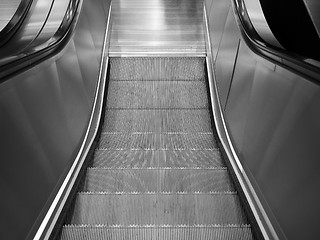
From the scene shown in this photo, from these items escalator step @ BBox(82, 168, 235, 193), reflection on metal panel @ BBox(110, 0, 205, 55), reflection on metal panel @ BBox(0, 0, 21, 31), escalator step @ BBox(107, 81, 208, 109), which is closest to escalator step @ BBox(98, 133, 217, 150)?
escalator step @ BBox(82, 168, 235, 193)

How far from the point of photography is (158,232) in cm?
242

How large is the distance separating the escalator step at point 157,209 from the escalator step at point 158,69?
8.32ft

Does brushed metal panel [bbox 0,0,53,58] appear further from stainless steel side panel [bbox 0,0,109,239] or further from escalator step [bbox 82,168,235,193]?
escalator step [bbox 82,168,235,193]

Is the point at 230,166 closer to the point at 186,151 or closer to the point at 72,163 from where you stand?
the point at 186,151

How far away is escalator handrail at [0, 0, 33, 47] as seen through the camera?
324cm

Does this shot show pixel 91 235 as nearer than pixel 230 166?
Yes

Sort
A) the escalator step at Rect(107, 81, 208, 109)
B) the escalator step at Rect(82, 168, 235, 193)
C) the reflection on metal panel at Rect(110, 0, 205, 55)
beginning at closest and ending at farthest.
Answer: the escalator step at Rect(82, 168, 235, 193) < the escalator step at Rect(107, 81, 208, 109) < the reflection on metal panel at Rect(110, 0, 205, 55)

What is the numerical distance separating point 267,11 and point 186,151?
179 centimetres

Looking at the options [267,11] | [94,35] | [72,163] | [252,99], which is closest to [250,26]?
[252,99]

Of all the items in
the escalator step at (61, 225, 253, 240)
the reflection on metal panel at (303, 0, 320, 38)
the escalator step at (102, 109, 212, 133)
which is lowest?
the escalator step at (102, 109, 212, 133)

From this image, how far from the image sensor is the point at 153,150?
358cm

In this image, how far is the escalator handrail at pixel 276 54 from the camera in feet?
5.11

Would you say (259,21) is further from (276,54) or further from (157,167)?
(157,167)

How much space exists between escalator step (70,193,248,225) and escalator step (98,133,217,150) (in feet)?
3.31
